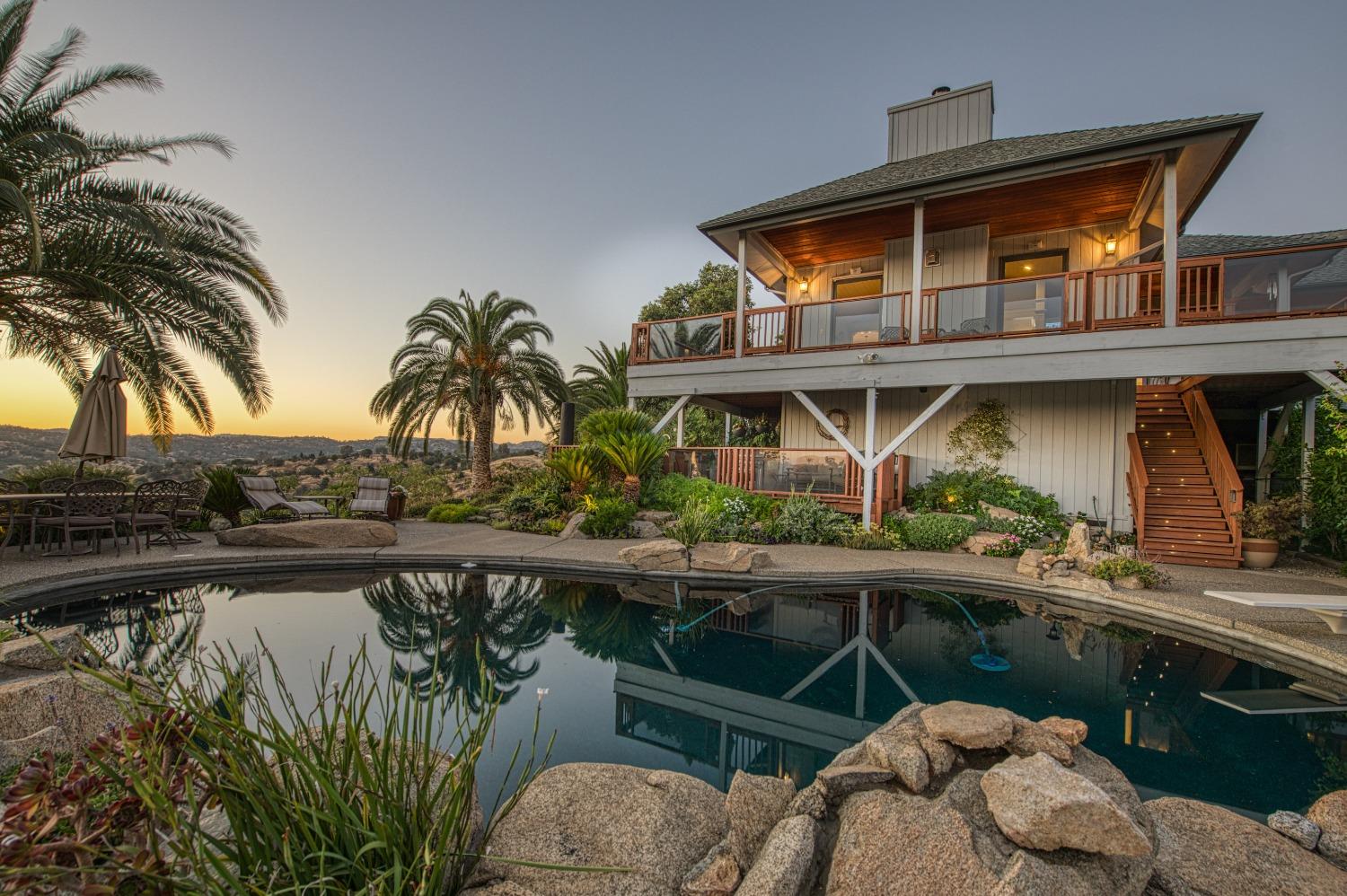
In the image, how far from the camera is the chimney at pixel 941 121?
13875 mm

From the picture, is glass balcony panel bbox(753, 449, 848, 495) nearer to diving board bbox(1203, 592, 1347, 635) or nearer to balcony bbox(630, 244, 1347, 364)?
balcony bbox(630, 244, 1347, 364)

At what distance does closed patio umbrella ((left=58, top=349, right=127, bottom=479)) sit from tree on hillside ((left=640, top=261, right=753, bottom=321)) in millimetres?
16382

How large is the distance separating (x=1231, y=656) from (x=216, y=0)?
1632cm

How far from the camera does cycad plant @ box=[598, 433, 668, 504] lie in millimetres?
11984

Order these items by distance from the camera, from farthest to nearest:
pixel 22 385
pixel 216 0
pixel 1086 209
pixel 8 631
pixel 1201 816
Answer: pixel 22 385, pixel 1086 209, pixel 216 0, pixel 8 631, pixel 1201 816

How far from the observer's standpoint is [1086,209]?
443 inches

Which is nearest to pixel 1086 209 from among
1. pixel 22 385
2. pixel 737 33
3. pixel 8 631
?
pixel 737 33

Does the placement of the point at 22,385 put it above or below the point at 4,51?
below

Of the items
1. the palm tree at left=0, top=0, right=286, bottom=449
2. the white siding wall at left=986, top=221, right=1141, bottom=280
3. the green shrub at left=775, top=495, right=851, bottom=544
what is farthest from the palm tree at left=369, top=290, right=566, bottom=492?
the white siding wall at left=986, top=221, right=1141, bottom=280

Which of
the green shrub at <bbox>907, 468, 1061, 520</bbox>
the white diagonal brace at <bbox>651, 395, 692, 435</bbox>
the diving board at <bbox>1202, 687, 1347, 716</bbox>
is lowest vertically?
the diving board at <bbox>1202, 687, 1347, 716</bbox>

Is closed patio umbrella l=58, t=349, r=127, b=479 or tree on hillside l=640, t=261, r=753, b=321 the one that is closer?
closed patio umbrella l=58, t=349, r=127, b=479

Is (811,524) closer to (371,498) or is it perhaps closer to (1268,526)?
(1268,526)

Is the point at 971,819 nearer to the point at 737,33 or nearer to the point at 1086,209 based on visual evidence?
the point at 1086,209

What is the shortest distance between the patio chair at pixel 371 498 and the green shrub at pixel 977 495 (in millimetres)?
10923
